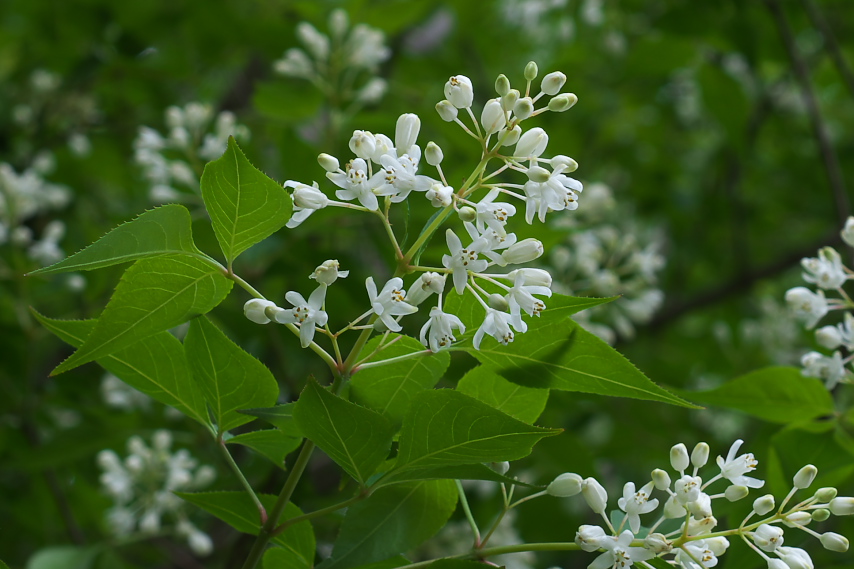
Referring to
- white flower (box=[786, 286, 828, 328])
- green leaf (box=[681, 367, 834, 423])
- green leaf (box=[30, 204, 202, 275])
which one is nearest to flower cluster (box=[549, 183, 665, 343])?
white flower (box=[786, 286, 828, 328])

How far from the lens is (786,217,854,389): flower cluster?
1.86 meters

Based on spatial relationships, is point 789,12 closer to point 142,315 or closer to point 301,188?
point 301,188

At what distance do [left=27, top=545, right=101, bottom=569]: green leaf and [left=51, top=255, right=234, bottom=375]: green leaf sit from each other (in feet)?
4.71

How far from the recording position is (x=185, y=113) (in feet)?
10.6

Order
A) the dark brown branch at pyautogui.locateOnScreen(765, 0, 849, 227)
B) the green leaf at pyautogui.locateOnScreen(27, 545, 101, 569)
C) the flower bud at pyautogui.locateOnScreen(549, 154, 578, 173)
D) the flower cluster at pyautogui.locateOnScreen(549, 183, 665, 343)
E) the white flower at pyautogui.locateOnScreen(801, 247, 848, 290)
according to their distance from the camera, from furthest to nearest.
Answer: the flower cluster at pyautogui.locateOnScreen(549, 183, 665, 343) → the dark brown branch at pyautogui.locateOnScreen(765, 0, 849, 227) → the green leaf at pyautogui.locateOnScreen(27, 545, 101, 569) → the white flower at pyautogui.locateOnScreen(801, 247, 848, 290) → the flower bud at pyautogui.locateOnScreen(549, 154, 578, 173)

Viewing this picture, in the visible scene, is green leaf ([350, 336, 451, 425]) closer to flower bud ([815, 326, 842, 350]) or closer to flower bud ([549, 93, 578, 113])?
flower bud ([549, 93, 578, 113])

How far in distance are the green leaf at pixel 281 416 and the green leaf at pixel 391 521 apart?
216mm

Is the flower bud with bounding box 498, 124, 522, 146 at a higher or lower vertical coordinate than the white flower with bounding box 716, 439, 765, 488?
higher

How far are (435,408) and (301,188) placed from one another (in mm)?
452

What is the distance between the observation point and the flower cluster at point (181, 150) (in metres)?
3.04

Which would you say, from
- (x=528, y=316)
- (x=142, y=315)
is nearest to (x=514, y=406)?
(x=528, y=316)

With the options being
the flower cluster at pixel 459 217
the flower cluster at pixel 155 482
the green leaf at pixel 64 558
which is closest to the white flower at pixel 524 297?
the flower cluster at pixel 459 217

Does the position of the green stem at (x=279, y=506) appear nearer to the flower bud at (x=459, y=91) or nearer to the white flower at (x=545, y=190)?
the white flower at (x=545, y=190)

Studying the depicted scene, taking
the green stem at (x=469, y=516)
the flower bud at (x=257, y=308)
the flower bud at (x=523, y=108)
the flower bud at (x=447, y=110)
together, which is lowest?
the green stem at (x=469, y=516)
